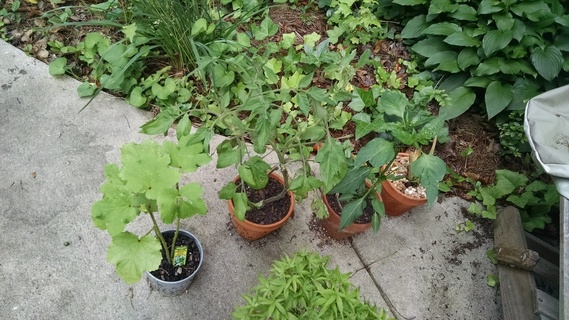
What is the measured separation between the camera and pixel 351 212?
2.01 meters

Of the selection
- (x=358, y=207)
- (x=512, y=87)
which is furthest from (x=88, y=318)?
(x=512, y=87)

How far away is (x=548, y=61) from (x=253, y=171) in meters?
2.00

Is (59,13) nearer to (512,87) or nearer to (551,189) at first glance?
Answer: (512,87)

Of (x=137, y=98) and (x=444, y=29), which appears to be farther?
(x=444, y=29)

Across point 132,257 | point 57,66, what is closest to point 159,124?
point 132,257

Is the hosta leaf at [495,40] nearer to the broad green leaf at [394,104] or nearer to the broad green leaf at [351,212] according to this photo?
the broad green leaf at [394,104]

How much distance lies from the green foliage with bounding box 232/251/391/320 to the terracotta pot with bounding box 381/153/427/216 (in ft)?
2.59

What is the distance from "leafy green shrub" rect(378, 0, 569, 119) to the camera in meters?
2.65

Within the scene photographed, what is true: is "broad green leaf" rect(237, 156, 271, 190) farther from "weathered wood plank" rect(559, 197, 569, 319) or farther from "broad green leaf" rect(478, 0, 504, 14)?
"broad green leaf" rect(478, 0, 504, 14)

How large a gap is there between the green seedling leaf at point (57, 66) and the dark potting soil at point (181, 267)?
1429 millimetres

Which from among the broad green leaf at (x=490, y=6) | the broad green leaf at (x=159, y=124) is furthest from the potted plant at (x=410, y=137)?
the broad green leaf at (x=490, y=6)

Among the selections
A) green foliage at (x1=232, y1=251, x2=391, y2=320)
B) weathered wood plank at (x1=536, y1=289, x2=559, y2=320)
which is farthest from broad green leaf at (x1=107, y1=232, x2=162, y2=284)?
weathered wood plank at (x1=536, y1=289, x2=559, y2=320)

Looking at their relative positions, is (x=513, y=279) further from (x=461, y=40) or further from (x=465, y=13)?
(x=465, y=13)

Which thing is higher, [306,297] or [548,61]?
[548,61]
